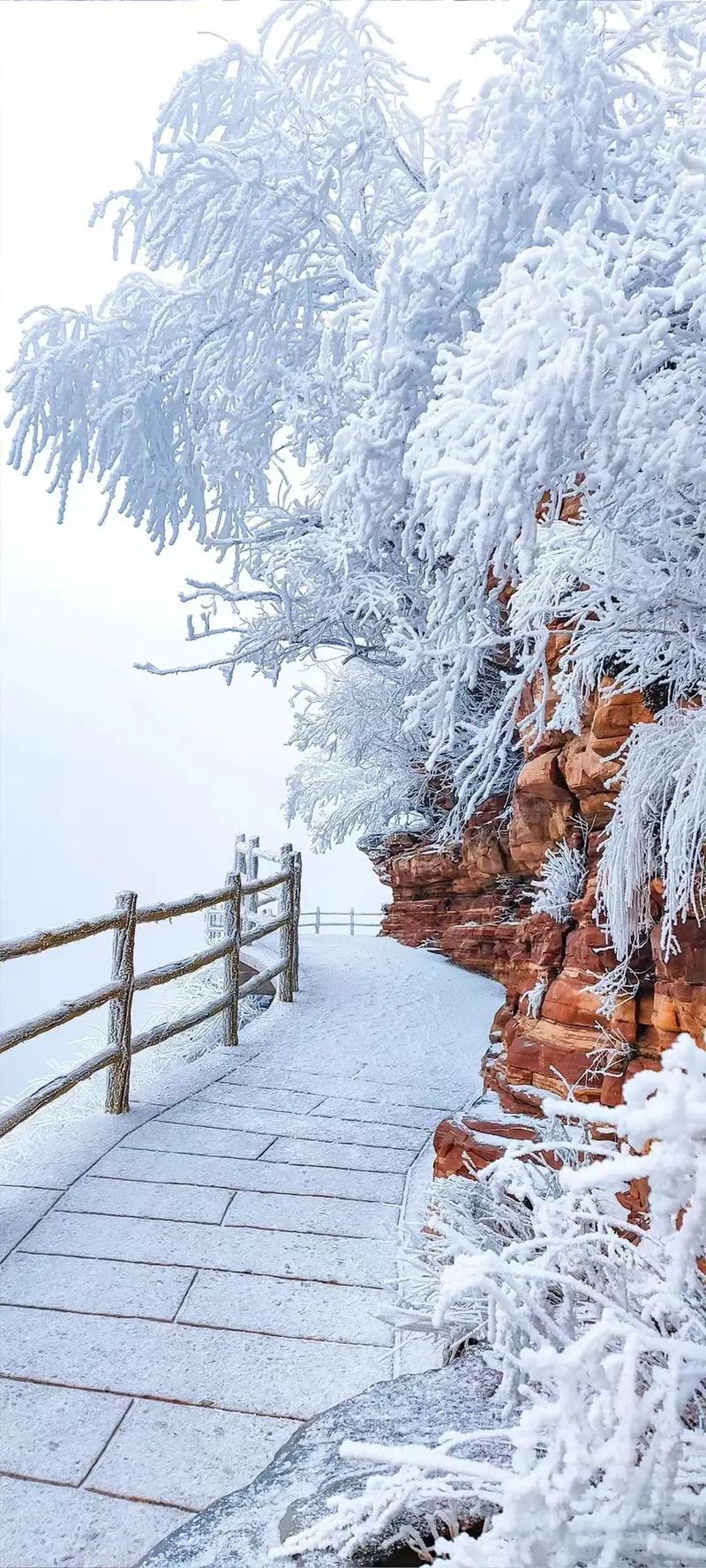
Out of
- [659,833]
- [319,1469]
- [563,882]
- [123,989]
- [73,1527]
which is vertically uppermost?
[659,833]

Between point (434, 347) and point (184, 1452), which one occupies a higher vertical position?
point (434, 347)

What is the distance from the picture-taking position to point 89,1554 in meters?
2.17

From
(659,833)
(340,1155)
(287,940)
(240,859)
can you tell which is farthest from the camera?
(240,859)

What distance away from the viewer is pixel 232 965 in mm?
6902

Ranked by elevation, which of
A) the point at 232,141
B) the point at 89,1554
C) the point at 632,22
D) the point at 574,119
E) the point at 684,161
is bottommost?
the point at 89,1554

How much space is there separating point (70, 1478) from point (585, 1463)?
191 centimetres

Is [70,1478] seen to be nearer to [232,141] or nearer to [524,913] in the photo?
[232,141]

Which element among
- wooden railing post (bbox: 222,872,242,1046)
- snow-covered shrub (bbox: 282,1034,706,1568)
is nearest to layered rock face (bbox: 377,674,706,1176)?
snow-covered shrub (bbox: 282,1034,706,1568)

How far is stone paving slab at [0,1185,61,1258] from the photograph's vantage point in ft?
12.0

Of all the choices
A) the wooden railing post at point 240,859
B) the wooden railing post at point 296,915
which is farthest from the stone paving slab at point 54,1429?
the wooden railing post at point 240,859

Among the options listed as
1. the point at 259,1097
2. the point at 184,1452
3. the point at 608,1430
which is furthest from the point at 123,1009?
the point at 608,1430

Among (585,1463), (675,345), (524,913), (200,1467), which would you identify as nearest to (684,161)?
(675,345)

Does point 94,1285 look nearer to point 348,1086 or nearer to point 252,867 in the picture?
point 348,1086

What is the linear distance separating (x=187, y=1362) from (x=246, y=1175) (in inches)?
58.1
